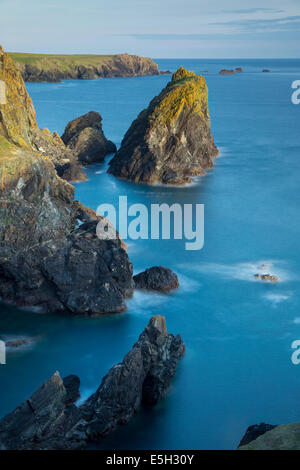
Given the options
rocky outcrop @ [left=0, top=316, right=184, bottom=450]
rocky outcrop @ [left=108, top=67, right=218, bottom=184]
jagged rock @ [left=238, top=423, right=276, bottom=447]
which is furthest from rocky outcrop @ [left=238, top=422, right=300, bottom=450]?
rocky outcrop @ [left=108, top=67, right=218, bottom=184]

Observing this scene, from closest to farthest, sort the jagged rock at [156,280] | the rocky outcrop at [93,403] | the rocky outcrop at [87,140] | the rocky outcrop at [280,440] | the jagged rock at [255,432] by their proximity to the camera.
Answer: the rocky outcrop at [280,440] < the jagged rock at [255,432] < the rocky outcrop at [93,403] < the jagged rock at [156,280] < the rocky outcrop at [87,140]

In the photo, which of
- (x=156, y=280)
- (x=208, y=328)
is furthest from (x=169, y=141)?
(x=208, y=328)

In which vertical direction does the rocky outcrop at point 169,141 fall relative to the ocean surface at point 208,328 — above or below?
above

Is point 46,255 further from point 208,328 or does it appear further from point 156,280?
point 208,328

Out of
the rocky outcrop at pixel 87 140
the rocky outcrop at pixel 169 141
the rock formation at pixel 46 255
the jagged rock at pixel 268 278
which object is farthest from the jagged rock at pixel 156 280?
the rocky outcrop at pixel 87 140

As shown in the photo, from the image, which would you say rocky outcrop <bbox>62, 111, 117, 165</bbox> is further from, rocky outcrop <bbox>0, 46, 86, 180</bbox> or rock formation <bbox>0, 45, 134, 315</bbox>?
rock formation <bbox>0, 45, 134, 315</bbox>

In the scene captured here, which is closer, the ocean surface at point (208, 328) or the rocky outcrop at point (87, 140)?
the ocean surface at point (208, 328)

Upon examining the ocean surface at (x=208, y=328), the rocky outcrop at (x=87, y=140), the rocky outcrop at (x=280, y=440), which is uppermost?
the rocky outcrop at (x=87, y=140)

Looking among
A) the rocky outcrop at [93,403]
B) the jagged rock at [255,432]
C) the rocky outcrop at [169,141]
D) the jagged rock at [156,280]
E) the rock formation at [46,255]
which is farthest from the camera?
the rocky outcrop at [169,141]

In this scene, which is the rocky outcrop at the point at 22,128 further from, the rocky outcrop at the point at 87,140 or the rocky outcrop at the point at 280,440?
the rocky outcrop at the point at 280,440
